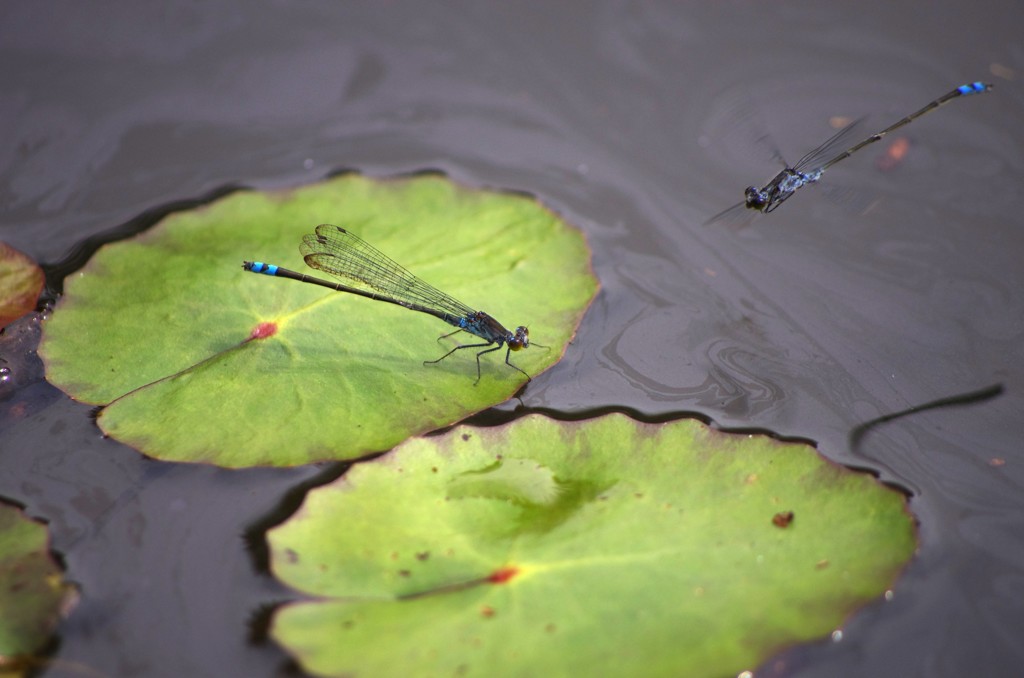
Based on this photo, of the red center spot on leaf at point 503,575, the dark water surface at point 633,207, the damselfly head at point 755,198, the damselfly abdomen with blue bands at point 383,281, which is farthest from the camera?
the damselfly head at point 755,198

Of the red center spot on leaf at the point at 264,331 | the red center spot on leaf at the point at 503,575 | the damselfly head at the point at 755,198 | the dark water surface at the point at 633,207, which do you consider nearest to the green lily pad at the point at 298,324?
the red center spot on leaf at the point at 264,331

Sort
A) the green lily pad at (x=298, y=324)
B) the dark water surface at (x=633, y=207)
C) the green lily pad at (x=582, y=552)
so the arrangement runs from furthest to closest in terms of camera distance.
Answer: the green lily pad at (x=298, y=324) → the dark water surface at (x=633, y=207) → the green lily pad at (x=582, y=552)

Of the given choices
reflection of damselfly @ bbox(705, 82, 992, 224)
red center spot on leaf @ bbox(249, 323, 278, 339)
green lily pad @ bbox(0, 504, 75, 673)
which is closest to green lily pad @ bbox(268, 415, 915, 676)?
green lily pad @ bbox(0, 504, 75, 673)

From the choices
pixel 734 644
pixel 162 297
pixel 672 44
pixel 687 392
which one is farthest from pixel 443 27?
pixel 734 644

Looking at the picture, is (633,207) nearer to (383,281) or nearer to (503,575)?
(383,281)

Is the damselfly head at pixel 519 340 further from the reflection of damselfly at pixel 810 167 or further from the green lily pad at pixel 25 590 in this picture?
the green lily pad at pixel 25 590

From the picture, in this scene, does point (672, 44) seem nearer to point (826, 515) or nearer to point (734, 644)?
point (826, 515)

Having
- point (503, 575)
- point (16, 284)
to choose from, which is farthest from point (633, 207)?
point (16, 284)
